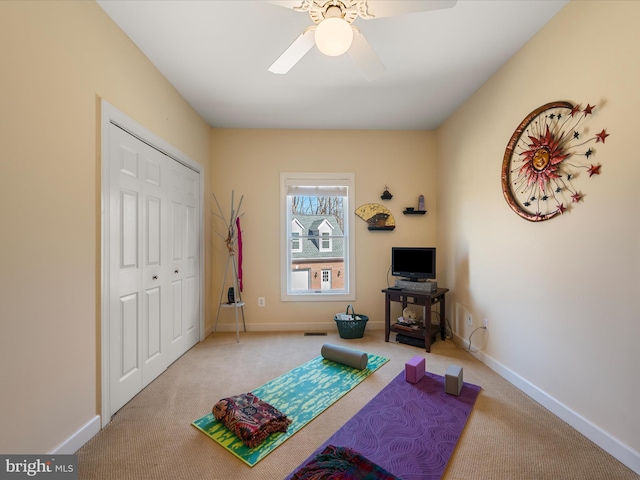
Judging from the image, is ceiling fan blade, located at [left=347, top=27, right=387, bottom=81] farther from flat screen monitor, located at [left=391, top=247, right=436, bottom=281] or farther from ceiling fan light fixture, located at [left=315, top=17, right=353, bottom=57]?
flat screen monitor, located at [left=391, top=247, right=436, bottom=281]

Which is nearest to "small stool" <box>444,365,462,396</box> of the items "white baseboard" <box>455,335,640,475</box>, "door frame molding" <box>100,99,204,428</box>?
"white baseboard" <box>455,335,640,475</box>

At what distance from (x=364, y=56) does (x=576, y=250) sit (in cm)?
179

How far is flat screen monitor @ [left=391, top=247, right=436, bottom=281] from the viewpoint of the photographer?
312cm

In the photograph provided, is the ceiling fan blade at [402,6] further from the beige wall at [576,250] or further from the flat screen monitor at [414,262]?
the flat screen monitor at [414,262]

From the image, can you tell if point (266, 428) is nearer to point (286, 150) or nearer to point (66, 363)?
point (66, 363)

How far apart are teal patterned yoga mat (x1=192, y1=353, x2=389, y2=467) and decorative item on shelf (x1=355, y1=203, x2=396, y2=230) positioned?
65.7 inches

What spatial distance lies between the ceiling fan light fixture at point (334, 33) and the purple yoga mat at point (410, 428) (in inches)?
84.9

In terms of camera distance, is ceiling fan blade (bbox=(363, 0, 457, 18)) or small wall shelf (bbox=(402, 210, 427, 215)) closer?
ceiling fan blade (bbox=(363, 0, 457, 18))

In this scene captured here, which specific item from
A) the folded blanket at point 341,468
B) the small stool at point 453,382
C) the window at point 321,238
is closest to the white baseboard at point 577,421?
the small stool at point 453,382

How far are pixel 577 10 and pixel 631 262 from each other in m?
1.56

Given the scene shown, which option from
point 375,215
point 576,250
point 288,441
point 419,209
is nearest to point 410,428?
point 288,441

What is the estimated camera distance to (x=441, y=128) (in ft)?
11.8

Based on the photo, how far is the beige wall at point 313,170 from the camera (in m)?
3.64

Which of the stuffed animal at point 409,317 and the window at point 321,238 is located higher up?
the window at point 321,238
